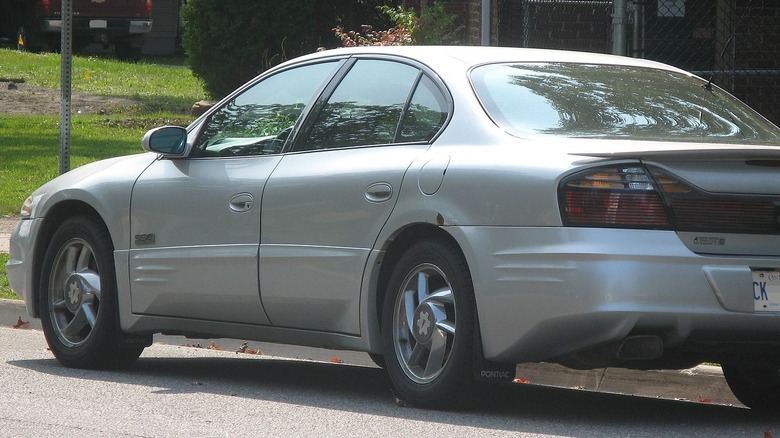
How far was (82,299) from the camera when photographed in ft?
25.7

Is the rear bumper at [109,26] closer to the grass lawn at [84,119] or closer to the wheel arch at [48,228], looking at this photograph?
the grass lawn at [84,119]

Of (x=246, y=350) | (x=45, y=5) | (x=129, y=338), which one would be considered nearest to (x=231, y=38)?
(x=45, y=5)

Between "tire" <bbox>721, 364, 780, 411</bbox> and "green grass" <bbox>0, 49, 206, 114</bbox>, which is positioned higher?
"tire" <bbox>721, 364, 780, 411</bbox>

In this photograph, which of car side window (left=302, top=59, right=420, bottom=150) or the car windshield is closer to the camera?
the car windshield

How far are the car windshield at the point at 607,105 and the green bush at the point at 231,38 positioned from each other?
48.7 feet

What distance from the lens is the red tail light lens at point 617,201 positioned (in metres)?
5.61

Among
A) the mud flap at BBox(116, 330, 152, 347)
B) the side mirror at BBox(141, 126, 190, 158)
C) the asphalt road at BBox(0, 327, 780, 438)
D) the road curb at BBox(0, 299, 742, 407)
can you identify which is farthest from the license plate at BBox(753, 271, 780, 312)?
the mud flap at BBox(116, 330, 152, 347)

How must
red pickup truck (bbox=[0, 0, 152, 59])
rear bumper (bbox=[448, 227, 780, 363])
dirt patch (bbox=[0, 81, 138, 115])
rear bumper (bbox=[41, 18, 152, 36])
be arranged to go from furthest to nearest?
1. rear bumper (bbox=[41, 18, 152, 36])
2. red pickup truck (bbox=[0, 0, 152, 59])
3. dirt patch (bbox=[0, 81, 138, 115])
4. rear bumper (bbox=[448, 227, 780, 363])

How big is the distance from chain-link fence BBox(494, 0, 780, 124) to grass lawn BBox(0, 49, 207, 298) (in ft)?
16.5

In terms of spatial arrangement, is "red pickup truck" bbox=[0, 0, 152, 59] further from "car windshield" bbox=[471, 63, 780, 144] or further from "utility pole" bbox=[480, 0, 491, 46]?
"car windshield" bbox=[471, 63, 780, 144]

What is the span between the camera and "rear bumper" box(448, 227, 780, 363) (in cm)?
555

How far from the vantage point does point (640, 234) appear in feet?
18.3

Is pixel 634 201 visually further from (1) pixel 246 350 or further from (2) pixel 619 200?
(1) pixel 246 350

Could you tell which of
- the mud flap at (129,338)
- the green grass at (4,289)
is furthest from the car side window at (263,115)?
the green grass at (4,289)
